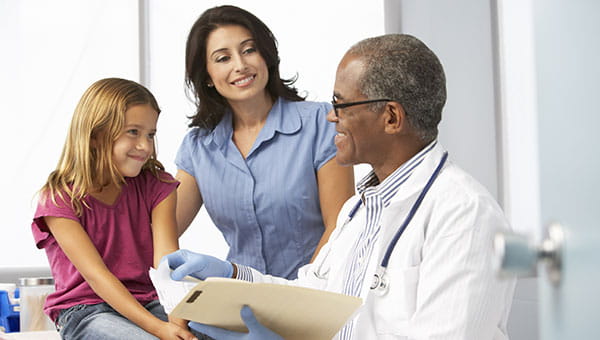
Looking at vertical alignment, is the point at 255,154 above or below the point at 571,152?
below

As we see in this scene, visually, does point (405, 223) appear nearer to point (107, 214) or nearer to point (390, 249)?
point (390, 249)

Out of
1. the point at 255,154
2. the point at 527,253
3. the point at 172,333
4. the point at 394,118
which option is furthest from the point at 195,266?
the point at 527,253

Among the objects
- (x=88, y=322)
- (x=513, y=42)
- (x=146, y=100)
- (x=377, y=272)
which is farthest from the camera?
(x=513, y=42)

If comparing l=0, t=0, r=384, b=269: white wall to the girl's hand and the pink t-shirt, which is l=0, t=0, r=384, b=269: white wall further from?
the girl's hand

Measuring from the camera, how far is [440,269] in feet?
3.94

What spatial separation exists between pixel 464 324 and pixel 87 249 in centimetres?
106

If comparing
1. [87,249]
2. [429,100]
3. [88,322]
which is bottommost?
[88,322]

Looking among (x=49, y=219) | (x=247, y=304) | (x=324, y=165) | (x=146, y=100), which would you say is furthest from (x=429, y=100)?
(x=49, y=219)

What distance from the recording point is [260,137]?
7.09ft

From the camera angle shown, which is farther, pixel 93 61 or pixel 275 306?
pixel 93 61

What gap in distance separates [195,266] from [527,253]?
1.21 metres

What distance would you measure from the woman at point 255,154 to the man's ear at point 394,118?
2.35 feet

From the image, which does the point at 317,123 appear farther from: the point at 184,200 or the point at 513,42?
the point at 513,42

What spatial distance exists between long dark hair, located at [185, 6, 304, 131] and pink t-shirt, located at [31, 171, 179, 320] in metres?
0.33
